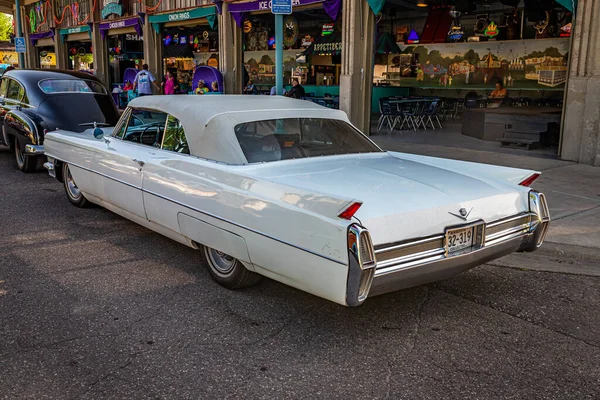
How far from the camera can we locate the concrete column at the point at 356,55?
546 inches

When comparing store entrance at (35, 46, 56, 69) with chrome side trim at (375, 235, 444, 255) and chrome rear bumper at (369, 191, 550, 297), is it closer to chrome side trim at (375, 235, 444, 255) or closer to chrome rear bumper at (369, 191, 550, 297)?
chrome rear bumper at (369, 191, 550, 297)

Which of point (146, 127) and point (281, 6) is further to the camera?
point (281, 6)

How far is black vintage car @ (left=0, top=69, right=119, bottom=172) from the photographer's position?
9.38m

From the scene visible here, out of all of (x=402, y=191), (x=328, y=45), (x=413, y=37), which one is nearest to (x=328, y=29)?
(x=328, y=45)

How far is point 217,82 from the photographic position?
1781 cm

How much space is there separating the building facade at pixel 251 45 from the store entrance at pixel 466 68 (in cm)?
212

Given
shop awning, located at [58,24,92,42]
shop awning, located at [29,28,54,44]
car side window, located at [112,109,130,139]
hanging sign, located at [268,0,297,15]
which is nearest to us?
car side window, located at [112,109,130,139]

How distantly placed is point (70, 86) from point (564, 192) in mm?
8494

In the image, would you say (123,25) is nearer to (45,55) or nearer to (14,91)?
(14,91)

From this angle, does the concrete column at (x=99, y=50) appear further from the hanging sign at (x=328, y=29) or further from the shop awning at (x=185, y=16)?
the hanging sign at (x=328, y=29)

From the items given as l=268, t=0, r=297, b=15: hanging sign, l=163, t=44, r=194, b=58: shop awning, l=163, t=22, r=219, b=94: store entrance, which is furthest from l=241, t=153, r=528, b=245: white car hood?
l=163, t=44, r=194, b=58: shop awning

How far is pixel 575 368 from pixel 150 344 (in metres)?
2.55

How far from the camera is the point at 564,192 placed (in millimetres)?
7887

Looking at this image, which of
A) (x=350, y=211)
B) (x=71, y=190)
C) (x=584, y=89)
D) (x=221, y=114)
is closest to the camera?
(x=350, y=211)
